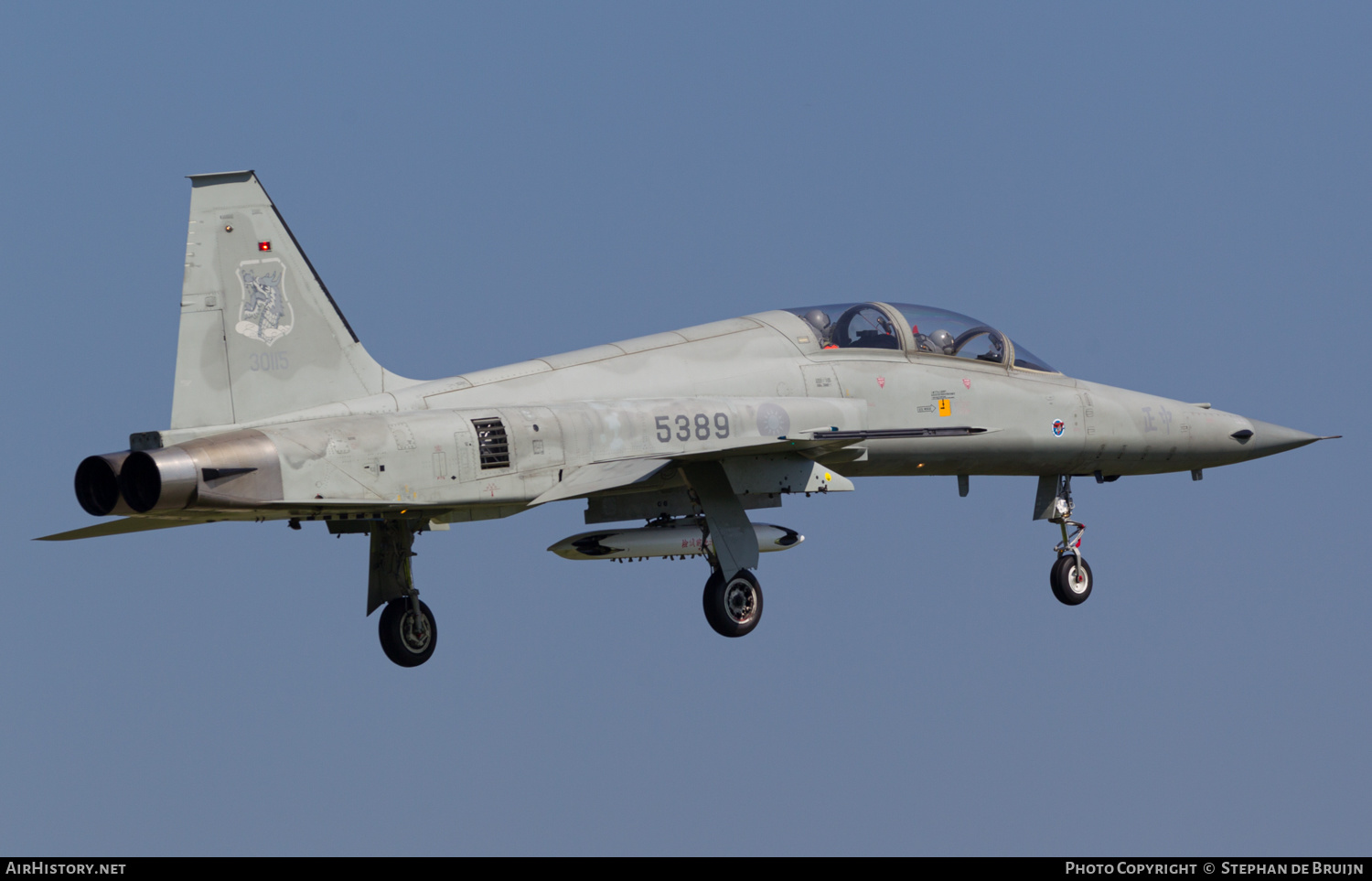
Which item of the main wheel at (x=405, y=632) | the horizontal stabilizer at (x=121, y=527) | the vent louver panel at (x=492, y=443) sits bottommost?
the main wheel at (x=405, y=632)

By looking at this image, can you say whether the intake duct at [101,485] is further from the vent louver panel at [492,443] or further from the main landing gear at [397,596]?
the main landing gear at [397,596]

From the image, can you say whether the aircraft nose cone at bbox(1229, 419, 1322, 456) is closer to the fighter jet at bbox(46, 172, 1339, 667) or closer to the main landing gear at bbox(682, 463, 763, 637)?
the fighter jet at bbox(46, 172, 1339, 667)

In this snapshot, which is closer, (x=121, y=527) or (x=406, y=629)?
(x=121, y=527)

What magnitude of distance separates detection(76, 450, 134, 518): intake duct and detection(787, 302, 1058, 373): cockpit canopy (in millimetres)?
7830

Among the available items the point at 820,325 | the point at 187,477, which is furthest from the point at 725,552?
the point at 187,477

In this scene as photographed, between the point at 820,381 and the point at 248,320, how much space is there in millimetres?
6233

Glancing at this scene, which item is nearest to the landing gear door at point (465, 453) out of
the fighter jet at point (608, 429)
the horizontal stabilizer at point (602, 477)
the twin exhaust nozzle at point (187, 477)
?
the fighter jet at point (608, 429)

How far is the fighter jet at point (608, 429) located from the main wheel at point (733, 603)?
0.9 inches

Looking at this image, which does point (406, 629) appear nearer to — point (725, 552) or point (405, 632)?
point (405, 632)

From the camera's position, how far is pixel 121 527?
17.0 meters

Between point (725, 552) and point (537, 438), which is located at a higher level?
point (537, 438)

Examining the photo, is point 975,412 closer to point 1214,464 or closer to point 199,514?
point 1214,464

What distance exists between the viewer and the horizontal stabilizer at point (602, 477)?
53.6ft

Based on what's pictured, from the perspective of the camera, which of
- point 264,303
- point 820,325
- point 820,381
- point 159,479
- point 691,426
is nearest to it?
point 159,479
